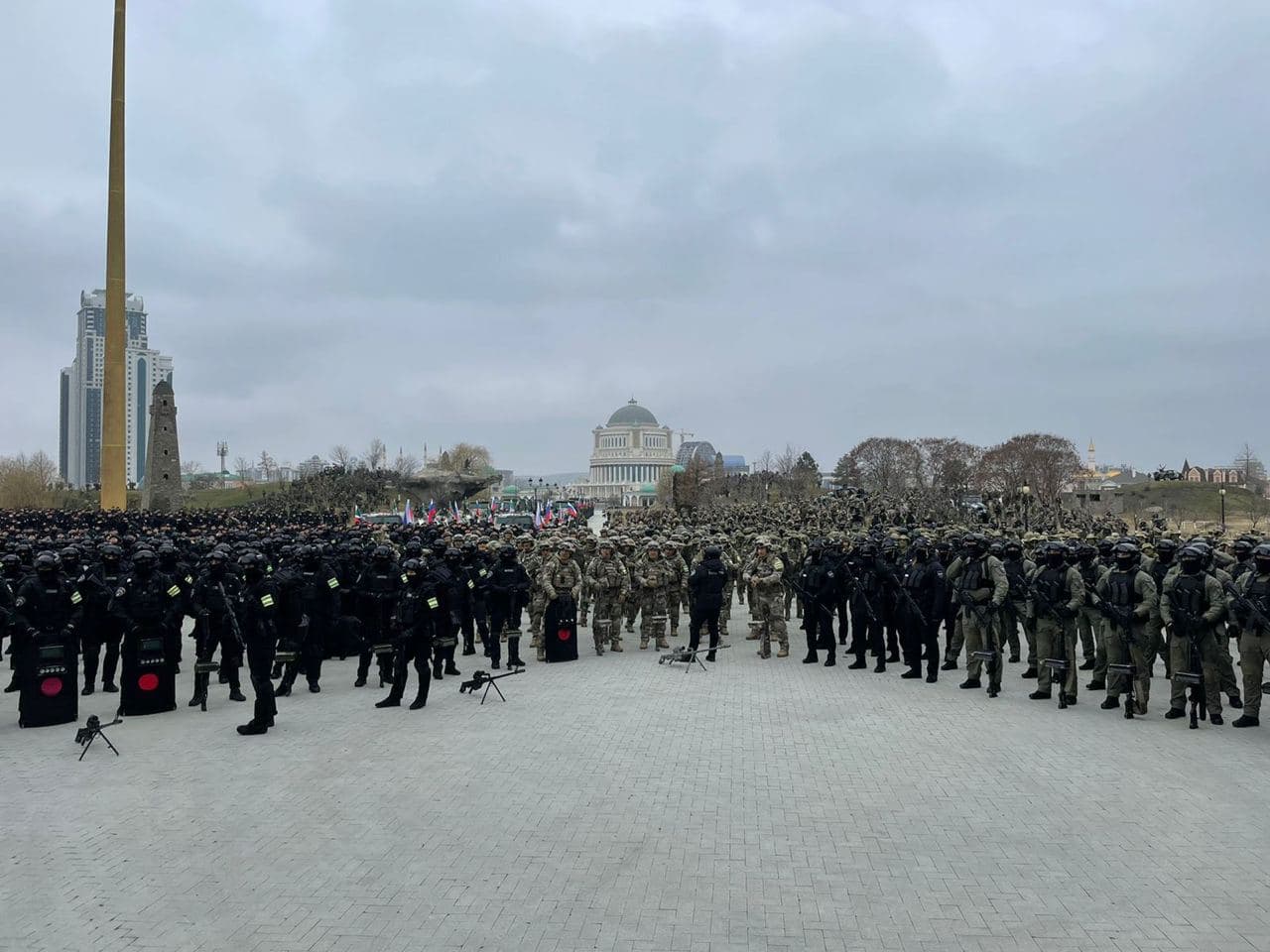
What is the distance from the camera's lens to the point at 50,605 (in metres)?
10.5

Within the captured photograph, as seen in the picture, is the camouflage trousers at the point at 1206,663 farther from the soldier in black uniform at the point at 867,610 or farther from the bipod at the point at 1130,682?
the soldier in black uniform at the point at 867,610

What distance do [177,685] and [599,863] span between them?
9.61 m

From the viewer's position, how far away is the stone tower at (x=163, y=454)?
53.2 metres

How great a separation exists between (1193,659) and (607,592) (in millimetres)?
9195

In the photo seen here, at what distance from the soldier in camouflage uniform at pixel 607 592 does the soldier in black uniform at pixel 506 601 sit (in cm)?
156

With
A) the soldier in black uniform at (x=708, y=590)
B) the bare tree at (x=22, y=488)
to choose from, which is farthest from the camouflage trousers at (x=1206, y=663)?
the bare tree at (x=22, y=488)

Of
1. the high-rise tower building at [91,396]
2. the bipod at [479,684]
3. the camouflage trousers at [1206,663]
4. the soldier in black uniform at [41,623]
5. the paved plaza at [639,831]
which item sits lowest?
the paved plaza at [639,831]

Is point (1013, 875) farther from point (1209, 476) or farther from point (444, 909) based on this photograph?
point (1209, 476)

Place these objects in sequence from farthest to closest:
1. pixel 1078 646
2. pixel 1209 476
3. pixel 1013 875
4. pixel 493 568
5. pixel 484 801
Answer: pixel 1209 476, pixel 1078 646, pixel 493 568, pixel 484 801, pixel 1013 875

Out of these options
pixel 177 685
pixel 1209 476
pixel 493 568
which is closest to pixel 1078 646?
pixel 493 568

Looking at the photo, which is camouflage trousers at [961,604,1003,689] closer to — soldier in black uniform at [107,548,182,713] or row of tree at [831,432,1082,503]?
soldier in black uniform at [107,548,182,713]

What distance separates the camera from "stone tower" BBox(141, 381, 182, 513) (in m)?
53.2

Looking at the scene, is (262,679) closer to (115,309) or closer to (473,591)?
(473,591)

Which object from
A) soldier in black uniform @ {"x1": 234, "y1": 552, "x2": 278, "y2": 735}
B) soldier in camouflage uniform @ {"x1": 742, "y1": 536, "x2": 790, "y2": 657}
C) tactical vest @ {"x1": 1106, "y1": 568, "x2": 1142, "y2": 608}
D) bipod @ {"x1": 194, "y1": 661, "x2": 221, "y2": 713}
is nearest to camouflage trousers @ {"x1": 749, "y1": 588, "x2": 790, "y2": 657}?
soldier in camouflage uniform @ {"x1": 742, "y1": 536, "x2": 790, "y2": 657}
